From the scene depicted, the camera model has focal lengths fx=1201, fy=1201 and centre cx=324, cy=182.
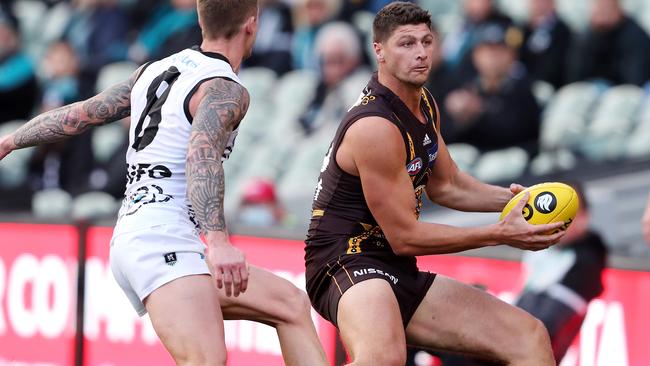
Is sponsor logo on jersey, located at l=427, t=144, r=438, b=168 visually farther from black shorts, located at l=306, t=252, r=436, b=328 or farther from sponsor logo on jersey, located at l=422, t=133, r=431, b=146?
black shorts, located at l=306, t=252, r=436, b=328

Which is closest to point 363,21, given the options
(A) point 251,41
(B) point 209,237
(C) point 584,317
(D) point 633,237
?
(D) point 633,237

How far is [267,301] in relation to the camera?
227 inches

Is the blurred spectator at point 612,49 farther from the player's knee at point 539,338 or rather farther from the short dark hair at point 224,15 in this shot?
the short dark hair at point 224,15

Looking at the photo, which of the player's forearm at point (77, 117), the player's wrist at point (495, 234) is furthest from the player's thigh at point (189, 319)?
the player's wrist at point (495, 234)

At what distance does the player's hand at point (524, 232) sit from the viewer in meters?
5.55

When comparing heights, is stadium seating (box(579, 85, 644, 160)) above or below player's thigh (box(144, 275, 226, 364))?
above

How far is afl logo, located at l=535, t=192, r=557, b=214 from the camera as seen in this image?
18.7ft

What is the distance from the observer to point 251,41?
5668 mm

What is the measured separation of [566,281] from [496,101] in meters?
3.32

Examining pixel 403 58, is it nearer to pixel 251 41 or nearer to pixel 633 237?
pixel 251 41

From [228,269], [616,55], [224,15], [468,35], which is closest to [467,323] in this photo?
[228,269]

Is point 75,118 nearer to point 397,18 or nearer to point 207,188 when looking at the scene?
point 207,188

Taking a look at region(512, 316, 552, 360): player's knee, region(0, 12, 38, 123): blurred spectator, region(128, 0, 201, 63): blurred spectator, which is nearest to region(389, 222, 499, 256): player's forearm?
Answer: region(512, 316, 552, 360): player's knee

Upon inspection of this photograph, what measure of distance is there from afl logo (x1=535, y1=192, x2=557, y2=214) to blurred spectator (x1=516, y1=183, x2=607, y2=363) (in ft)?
4.42
